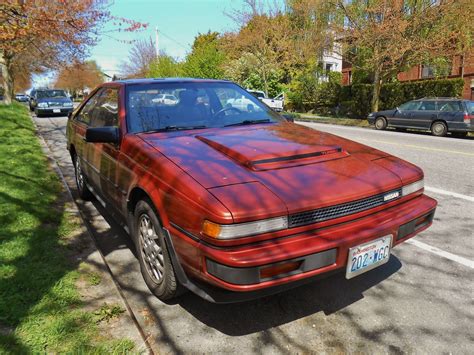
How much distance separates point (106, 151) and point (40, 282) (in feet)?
4.41

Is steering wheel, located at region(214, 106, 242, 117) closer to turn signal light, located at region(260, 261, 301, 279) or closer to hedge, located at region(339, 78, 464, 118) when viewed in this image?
turn signal light, located at region(260, 261, 301, 279)

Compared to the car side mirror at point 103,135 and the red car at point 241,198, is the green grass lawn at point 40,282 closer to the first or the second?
the red car at point 241,198

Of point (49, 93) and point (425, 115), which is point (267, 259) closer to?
point (425, 115)

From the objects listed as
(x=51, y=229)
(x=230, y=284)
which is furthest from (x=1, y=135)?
(x=230, y=284)

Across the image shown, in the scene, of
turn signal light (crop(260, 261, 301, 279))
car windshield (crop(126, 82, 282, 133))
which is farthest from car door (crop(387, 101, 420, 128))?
turn signal light (crop(260, 261, 301, 279))

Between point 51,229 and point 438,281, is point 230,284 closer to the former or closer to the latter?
point 438,281

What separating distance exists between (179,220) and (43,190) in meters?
3.70

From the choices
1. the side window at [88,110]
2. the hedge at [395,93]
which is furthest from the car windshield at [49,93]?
the side window at [88,110]

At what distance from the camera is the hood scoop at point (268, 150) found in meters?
2.67

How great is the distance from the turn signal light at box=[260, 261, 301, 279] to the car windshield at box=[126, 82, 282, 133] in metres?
1.77

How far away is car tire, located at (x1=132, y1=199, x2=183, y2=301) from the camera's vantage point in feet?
8.81

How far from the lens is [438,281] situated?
321 centimetres

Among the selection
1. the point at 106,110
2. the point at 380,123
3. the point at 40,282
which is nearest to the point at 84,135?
the point at 106,110

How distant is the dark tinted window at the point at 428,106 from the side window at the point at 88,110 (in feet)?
45.7
